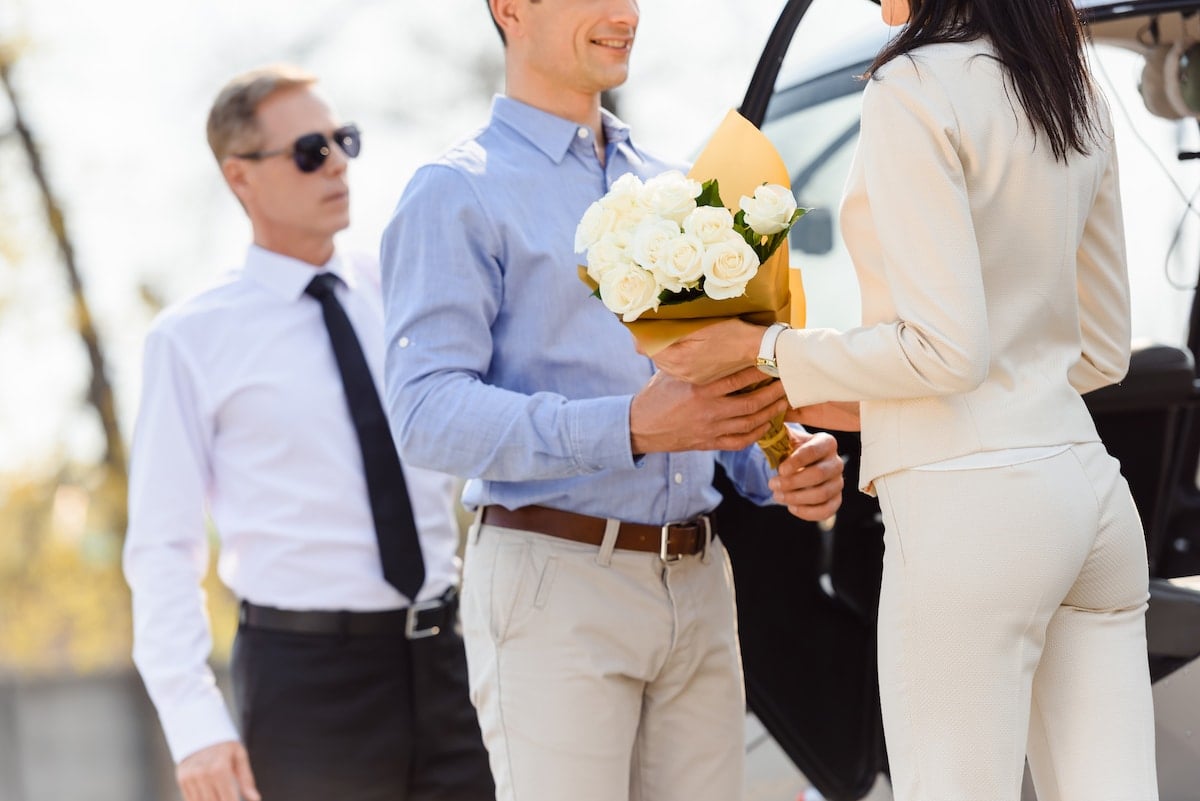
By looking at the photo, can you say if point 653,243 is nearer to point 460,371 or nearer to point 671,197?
point 671,197

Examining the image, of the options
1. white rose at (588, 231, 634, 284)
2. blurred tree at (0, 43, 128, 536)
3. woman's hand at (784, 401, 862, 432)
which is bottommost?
blurred tree at (0, 43, 128, 536)

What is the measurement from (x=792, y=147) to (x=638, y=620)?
127 cm

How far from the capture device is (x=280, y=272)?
351 cm

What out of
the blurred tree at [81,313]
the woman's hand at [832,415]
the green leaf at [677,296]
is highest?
the green leaf at [677,296]

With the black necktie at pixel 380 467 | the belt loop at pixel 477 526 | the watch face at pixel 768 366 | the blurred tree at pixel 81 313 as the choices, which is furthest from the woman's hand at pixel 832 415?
the blurred tree at pixel 81 313

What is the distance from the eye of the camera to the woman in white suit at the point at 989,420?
1940 millimetres

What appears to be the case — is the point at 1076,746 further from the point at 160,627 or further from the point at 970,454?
the point at 160,627

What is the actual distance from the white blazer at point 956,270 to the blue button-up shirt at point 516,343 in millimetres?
518

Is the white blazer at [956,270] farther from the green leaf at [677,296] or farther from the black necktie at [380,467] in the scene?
the black necktie at [380,467]

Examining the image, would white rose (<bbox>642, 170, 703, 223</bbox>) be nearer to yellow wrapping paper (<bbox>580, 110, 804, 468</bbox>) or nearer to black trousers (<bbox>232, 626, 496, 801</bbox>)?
yellow wrapping paper (<bbox>580, 110, 804, 468</bbox>)

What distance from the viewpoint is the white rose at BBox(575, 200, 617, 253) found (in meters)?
2.20

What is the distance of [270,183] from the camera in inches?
142

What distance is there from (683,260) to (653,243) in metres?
0.06

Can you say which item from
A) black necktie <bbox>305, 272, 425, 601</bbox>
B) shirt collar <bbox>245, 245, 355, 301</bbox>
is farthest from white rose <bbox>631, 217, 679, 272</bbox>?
shirt collar <bbox>245, 245, 355, 301</bbox>
